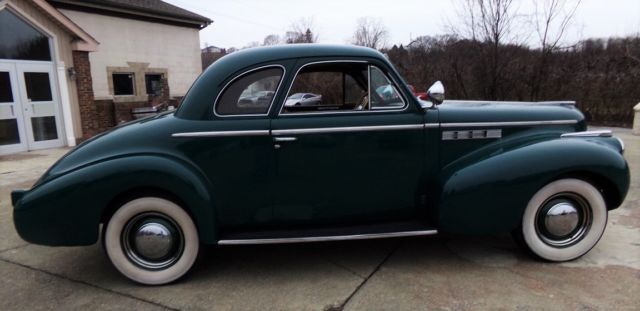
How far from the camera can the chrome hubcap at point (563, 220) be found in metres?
3.31

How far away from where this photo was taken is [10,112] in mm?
9711

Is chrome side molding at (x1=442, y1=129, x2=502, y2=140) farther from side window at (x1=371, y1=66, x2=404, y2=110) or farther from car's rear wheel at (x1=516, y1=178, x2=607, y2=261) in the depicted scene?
car's rear wheel at (x1=516, y1=178, x2=607, y2=261)

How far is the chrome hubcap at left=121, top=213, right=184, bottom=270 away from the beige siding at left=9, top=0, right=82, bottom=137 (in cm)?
954

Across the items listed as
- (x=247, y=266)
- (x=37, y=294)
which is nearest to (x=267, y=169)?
(x=247, y=266)

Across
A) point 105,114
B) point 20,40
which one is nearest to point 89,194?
point 20,40

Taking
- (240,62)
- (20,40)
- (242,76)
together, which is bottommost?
(242,76)

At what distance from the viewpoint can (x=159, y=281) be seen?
3.15 meters

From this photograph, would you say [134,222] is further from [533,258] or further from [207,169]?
[533,258]

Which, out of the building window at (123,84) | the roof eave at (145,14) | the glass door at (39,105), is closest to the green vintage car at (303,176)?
the glass door at (39,105)

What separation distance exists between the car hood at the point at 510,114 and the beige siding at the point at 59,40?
35.2 feet

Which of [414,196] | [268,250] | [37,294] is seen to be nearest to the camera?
[37,294]

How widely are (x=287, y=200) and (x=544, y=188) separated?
208 cm

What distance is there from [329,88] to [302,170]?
1281 millimetres

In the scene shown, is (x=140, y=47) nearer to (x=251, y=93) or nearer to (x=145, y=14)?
(x=145, y=14)
